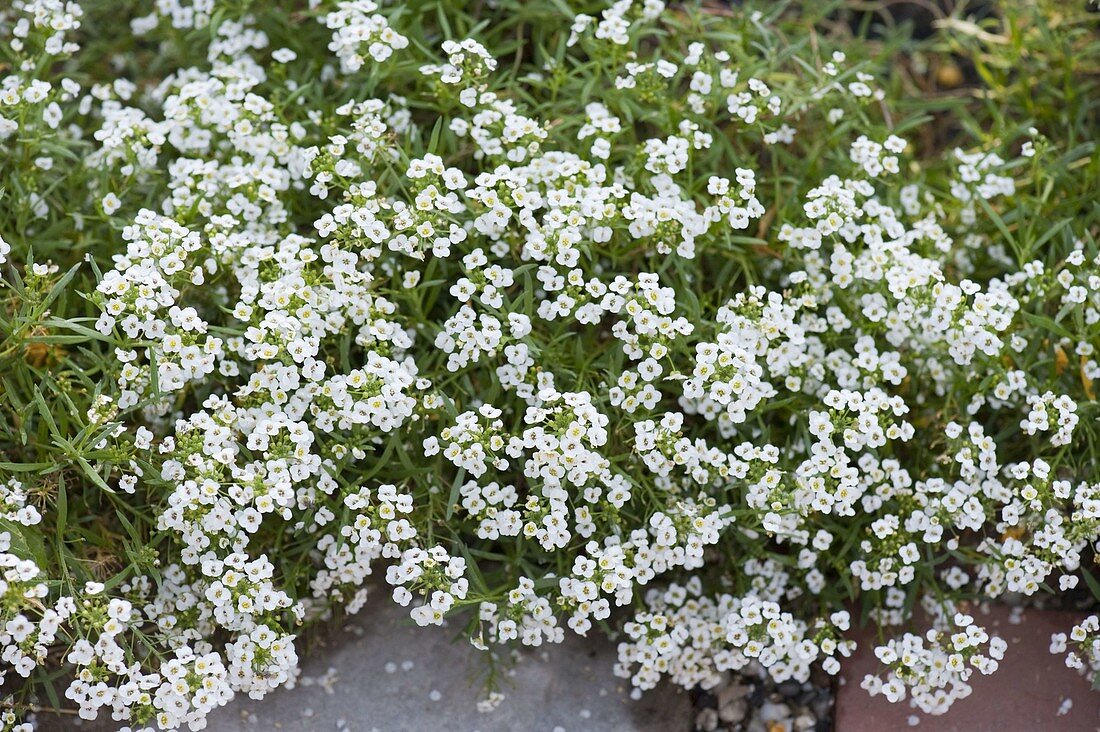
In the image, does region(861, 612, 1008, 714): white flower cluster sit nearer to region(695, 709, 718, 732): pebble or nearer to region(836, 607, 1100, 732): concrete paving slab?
region(836, 607, 1100, 732): concrete paving slab

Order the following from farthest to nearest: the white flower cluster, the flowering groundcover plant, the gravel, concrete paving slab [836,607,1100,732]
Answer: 1. the gravel
2. concrete paving slab [836,607,1100,732]
3. the white flower cluster
4. the flowering groundcover plant

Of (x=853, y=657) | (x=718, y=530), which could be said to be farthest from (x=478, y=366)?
(x=853, y=657)

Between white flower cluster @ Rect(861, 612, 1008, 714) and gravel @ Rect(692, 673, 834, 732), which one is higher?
white flower cluster @ Rect(861, 612, 1008, 714)

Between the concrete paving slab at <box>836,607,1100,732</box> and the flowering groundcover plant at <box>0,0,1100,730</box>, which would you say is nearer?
the flowering groundcover plant at <box>0,0,1100,730</box>

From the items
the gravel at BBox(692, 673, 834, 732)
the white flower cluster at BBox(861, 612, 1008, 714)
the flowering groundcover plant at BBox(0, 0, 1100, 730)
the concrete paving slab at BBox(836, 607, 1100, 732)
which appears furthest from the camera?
the gravel at BBox(692, 673, 834, 732)

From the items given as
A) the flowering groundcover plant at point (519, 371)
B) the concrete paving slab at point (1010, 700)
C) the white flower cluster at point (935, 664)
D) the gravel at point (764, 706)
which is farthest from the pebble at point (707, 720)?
the white flower cluster at point (935, 664)

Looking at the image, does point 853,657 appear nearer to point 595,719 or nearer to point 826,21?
point 595,719

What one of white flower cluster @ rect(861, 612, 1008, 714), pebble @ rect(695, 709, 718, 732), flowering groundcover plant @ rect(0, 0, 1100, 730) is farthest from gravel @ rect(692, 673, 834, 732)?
white flower cluster @ rect(861, 612, 1008, 714)
